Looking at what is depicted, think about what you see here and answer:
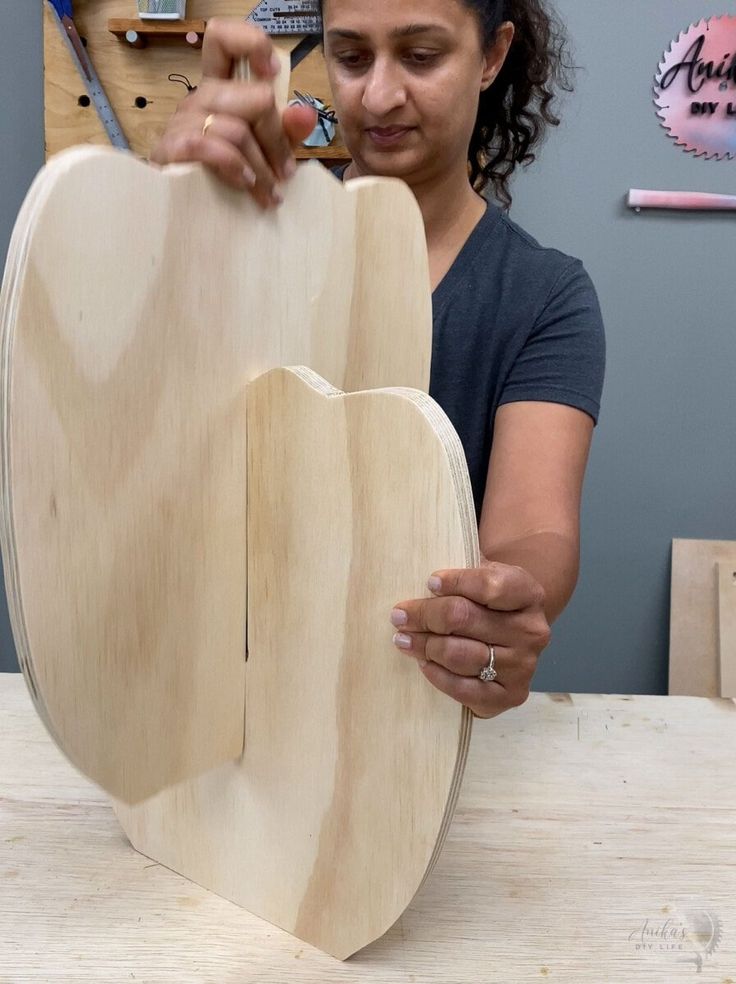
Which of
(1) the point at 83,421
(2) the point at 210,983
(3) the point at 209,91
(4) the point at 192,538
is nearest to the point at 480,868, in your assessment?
(2) the point at 210,983

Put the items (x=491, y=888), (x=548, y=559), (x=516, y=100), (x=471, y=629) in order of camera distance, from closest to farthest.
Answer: (x=471, y=629) → (x=491, y=888) → (x=548, y=559) → (x=516, y=100)

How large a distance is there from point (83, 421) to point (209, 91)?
8.8 inches

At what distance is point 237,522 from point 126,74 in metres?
1.18

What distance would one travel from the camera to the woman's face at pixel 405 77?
806mm

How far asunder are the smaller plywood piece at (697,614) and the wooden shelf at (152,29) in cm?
117

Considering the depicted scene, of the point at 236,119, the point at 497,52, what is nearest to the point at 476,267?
the point at 497,52

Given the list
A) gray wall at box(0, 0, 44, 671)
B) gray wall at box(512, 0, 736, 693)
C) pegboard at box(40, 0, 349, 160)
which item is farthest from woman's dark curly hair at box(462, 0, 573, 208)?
gray wall at box(0, 0, 44, 671)

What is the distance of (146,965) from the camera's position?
0.56m

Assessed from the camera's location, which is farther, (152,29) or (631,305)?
(631,305)

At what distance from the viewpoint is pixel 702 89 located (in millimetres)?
1488

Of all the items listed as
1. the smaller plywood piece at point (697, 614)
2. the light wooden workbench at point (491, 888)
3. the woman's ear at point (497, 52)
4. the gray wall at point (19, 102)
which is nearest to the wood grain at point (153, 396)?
the light wooden workbench at point (491, 888)

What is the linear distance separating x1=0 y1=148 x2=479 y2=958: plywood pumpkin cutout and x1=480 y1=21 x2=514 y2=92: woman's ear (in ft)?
1.23

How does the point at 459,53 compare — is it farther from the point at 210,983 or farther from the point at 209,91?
the point at 210,983

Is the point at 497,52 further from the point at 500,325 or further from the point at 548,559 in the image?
the point at 548,559
